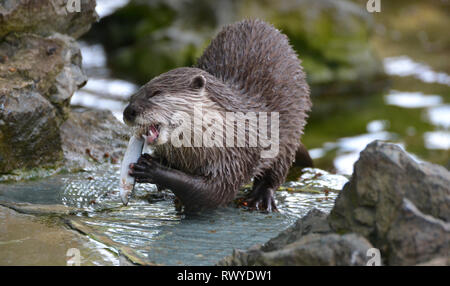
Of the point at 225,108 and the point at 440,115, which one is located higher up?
the point at 225,108

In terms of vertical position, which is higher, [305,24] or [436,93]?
[305,24]

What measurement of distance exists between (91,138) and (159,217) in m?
1.36

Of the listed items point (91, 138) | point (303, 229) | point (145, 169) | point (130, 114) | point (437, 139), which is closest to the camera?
point (303, 229)

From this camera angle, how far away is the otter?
275 centimetres

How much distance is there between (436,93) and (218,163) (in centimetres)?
572

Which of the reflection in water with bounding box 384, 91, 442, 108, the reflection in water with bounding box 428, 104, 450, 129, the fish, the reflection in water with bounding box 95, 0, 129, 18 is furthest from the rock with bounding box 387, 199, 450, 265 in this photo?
the reflection in water with bounding box 95, 0, 129, 18

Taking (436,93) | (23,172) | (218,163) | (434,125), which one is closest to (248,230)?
(218,163)

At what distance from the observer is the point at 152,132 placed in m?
2.75

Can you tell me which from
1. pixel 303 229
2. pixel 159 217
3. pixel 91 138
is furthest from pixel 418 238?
pixel 91 138

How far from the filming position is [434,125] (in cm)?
673

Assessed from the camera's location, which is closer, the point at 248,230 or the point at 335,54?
the point at 248,230

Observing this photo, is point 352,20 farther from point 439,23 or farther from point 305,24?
point 439,23

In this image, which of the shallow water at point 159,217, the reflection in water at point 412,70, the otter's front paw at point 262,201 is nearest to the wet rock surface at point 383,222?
the shallow water at point 159,217

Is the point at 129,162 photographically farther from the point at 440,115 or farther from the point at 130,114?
the point at 440,115
